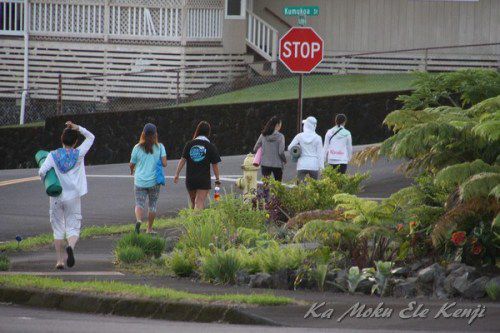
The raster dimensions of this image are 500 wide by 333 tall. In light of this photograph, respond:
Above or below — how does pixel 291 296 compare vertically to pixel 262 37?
below

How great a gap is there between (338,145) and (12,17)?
1549 cm

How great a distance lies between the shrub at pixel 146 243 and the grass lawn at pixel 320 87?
15.0 m

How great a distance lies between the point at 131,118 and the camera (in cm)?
2803

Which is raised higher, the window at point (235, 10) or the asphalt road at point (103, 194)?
the window at point (235, 10)

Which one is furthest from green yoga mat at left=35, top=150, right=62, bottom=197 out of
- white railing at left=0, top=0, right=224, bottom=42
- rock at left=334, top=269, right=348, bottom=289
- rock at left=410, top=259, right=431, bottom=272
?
white railing at left=0, top=0, right=224, bottom=42

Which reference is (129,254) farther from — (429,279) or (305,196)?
(429,279)

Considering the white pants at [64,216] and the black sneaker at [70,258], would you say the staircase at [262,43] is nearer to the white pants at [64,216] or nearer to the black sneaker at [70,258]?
the white pants at [64,216]

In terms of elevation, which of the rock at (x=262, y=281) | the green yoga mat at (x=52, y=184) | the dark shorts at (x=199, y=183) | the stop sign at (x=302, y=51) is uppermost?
the stop sign at (x=302, y=51)

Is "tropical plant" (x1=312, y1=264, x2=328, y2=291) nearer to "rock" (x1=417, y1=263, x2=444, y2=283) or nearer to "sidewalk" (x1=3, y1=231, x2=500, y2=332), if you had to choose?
"sidewalk" (x1=3, y1=231, x2=500, y2=332)

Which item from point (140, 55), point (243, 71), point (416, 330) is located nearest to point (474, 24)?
point (243, 71)

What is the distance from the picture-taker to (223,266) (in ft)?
41.4

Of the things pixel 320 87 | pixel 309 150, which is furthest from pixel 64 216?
pixel 320 87

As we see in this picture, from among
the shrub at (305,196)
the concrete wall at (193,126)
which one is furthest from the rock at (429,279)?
the concrete wall at (193,126)

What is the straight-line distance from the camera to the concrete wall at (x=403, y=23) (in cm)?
3338
